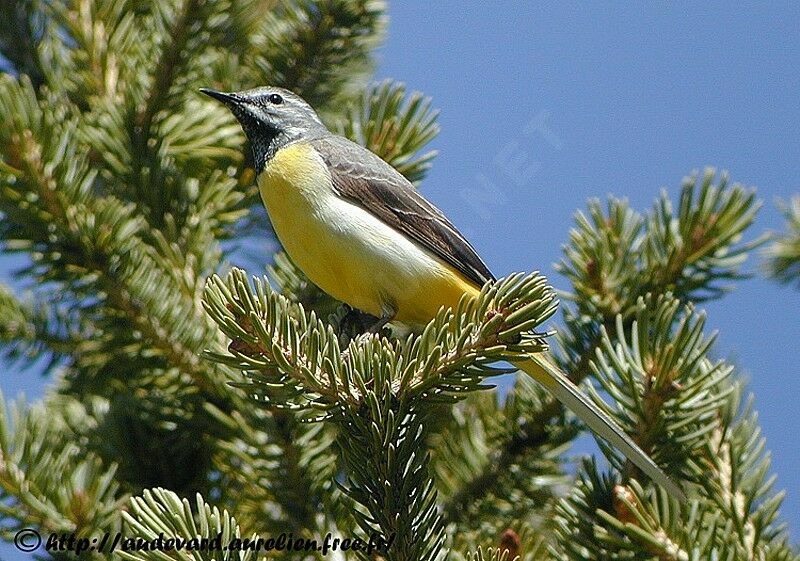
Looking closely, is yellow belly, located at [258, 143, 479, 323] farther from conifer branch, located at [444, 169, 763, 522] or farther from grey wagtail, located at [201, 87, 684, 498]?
conifer branch, located at [444, 169, 763, 522]

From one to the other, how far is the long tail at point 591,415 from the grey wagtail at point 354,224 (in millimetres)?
54

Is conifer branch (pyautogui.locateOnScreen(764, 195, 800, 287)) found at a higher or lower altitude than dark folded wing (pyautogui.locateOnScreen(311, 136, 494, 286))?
higher

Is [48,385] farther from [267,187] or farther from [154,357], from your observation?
[267,187]

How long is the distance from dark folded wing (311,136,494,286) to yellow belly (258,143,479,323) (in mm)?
42

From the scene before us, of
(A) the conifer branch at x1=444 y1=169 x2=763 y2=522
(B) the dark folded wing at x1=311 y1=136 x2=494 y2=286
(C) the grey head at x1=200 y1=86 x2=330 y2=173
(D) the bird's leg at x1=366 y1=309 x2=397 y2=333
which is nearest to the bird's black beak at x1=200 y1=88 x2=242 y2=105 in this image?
(C) the grey head at x1=200 y1=86 x2=330 y2=173

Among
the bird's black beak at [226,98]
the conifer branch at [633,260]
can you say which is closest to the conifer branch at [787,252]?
the conifer branch at [633,260]

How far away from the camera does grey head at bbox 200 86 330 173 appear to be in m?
4.07

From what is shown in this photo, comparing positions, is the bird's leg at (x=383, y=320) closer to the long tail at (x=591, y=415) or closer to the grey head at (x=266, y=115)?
the long tail at (x=591, y=415)

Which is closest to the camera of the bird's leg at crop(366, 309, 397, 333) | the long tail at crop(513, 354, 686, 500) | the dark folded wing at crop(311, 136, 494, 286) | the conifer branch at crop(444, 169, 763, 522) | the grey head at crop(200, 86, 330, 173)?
the long tail at crop(513, 354, 686, 500)

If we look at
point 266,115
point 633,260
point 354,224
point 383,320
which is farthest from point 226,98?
point 633,260

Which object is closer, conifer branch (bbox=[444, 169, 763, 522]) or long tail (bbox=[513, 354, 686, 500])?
long tail (bbox=[513, 354, 686, 500])

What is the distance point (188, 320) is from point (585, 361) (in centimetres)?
143

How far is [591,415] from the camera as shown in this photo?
3.10 metres

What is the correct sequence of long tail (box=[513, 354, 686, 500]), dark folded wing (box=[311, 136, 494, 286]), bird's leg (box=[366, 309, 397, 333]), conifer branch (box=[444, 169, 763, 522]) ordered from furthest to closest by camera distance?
1. dark folded wing (box=[311, 136, 494, 286])
2. bird's leg (box=[366, 309, 397, 333])
3. conifer branch (box=[444, 169, 763, 522])
4. long tail (box=[513, 354, 686, 500])
